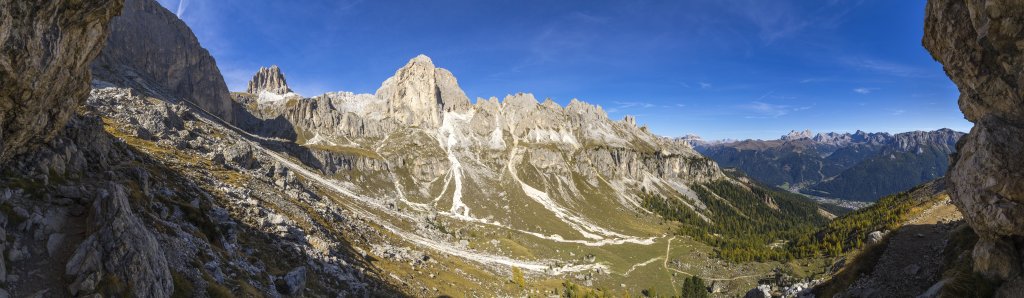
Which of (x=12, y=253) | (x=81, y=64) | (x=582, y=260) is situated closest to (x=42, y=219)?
(x=12, y=253)

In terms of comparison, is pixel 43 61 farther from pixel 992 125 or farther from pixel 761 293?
pixel 761 293

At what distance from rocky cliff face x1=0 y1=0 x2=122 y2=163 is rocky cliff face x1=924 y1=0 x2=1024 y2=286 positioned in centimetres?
5118

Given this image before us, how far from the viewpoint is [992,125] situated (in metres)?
25.1

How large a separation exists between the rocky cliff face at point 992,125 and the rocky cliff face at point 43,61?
5118 centimetres

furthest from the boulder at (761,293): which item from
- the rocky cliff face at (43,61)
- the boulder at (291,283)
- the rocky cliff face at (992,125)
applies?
the rocky cliff face at (43,61)

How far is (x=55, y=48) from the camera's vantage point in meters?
23.7

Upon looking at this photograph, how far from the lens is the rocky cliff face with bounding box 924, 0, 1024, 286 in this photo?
2356 cm

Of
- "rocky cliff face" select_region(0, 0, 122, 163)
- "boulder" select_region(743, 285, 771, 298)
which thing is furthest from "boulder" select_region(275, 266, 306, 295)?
"boulder" select_region(743, 285, 771, 298)

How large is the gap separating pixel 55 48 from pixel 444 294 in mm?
57325

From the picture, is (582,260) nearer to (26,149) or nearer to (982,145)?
(982,145)

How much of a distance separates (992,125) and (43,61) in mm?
54659

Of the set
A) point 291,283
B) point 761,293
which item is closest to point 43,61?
point 291,283

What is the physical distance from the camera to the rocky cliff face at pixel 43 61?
2048 cm

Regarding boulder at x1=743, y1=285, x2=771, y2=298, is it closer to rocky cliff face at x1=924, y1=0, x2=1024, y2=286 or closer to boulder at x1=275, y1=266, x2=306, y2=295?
rocky cliff face at x1=924, y1=0, x2=1024, y2=286
